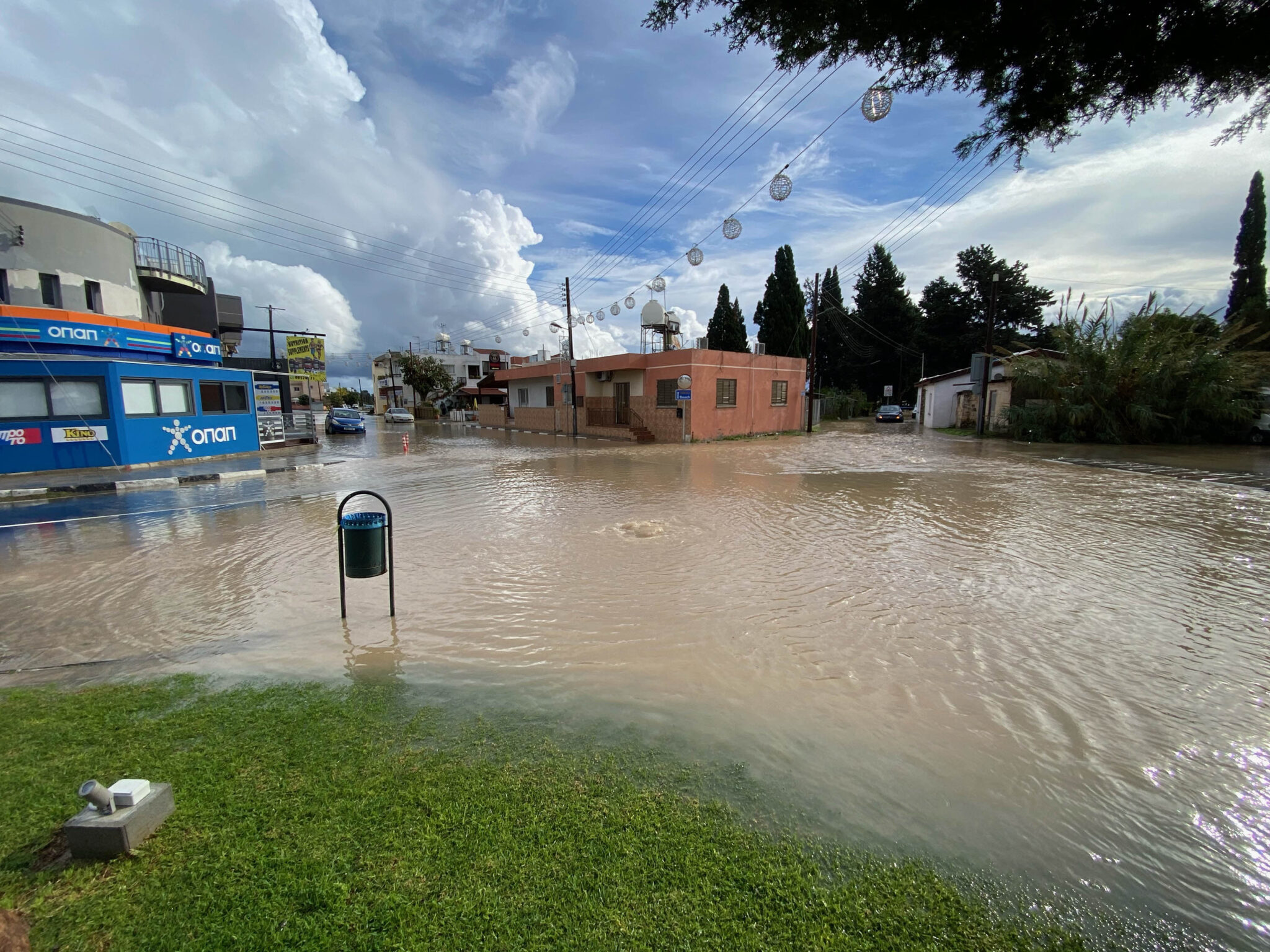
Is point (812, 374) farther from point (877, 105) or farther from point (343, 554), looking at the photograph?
point (343, 554)

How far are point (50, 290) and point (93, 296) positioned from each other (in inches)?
50.4

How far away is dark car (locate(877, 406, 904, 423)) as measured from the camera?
146 ft

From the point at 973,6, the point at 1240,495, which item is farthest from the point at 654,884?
the point at 1240,495

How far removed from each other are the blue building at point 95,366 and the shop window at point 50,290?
0.10 ft

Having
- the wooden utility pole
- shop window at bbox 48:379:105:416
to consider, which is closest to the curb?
shop window at bbox 48:379:105:416

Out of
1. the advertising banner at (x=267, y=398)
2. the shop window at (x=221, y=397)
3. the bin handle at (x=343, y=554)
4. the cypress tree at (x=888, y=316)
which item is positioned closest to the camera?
the bin handle at (x=343, y=554)

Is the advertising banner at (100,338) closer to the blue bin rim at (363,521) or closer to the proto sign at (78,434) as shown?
the proto sign at (78,434)

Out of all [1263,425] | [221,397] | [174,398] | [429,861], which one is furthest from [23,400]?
[1263,425]

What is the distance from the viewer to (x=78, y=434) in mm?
15477

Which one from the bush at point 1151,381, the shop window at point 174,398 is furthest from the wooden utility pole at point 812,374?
the shop window at point 174,398

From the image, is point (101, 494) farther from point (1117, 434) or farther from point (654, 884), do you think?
point (1117, 434)

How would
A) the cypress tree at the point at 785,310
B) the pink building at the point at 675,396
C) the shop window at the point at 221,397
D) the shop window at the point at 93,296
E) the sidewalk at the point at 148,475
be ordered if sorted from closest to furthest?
the sidewalk at the point at 148,475 < the shop window at the point at 221,397 < the shop window at the point at 93,296 < the pink building at the point at 675,396 < the cypress tree at the point at 785,310

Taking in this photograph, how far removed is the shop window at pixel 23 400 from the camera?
1445 cm

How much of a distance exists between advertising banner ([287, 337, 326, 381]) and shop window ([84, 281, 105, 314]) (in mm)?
12478
